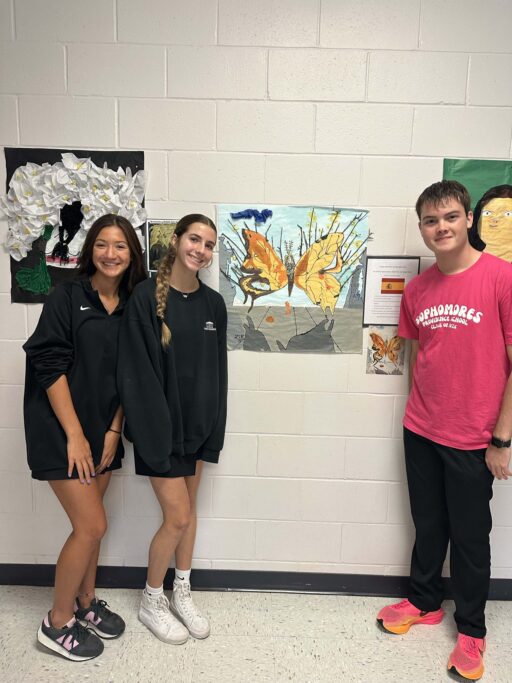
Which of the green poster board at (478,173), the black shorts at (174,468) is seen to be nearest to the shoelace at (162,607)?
the black shorts at (174,468)

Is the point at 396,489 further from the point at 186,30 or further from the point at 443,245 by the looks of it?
the point at 186,30

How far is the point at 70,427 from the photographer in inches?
65.8

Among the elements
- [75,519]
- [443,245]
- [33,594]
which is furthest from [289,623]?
[443,245]

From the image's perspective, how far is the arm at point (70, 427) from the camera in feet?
5.42

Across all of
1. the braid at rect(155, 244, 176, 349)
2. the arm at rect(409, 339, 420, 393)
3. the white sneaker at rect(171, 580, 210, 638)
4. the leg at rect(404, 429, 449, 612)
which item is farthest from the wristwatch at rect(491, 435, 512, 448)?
the white sneaker at rect(171, 580, 210, 638)

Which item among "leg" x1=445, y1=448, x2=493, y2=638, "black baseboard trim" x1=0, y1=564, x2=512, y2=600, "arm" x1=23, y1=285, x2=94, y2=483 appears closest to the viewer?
"arm" x1=23, y1=285, x2=94, y2=483

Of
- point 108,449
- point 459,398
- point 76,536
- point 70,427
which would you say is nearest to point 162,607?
point 76,536

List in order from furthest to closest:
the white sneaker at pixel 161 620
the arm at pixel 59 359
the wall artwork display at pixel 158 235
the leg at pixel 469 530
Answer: the wall artwork display at pixel 158 235
the white sneaker at pixel 161 620
the leg at pixel 469 530
the arm at pixel 59 359

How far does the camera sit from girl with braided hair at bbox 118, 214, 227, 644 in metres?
1.70

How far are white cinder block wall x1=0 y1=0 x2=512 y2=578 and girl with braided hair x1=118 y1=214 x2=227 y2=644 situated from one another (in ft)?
0.80

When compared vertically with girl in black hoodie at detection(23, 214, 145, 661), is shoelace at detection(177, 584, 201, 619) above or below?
below

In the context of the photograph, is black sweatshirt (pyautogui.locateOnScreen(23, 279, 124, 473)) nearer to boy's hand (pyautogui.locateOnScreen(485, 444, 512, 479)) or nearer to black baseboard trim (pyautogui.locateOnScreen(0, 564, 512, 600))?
black baseboard trim (pyautogui.locateOnScreen(0, 564, 512, 600))

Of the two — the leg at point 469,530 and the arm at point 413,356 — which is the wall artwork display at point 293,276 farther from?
the leg at point 469,530

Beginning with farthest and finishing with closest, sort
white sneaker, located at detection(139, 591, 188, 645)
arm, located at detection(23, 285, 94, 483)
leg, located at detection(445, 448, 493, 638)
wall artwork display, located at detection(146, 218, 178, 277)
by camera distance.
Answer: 1. wall artwork display, located at detection(146, 218, 178, 277)
2. white sneaker, located at detection(139, 591, 188, 645)
3. leg, located at detection(445, 448, 493, 638)
4. arm, located at detection(23, 285, 94, 483)
